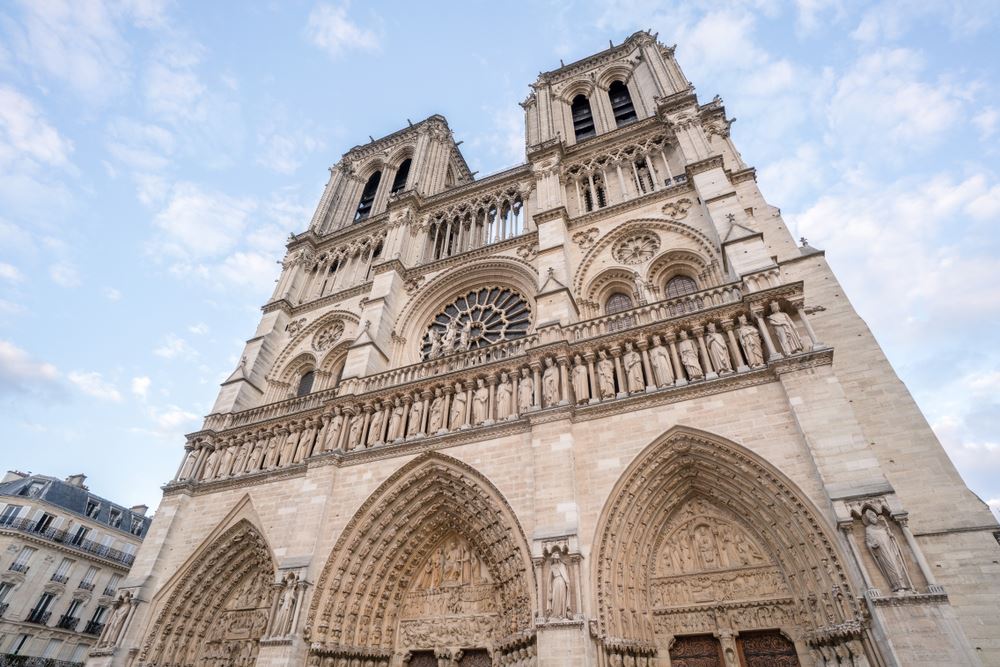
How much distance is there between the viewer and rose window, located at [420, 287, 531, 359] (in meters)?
12.2

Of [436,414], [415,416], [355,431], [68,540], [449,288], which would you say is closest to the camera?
[436,414]

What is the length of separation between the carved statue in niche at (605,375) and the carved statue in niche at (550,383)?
72 centimetres

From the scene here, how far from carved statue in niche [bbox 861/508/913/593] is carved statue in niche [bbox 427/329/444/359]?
28.4 ft

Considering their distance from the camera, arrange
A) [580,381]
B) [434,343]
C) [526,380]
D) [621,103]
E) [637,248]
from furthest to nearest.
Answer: [621,103] → [434,343] → [637,248] → [526,380] → [580,381]

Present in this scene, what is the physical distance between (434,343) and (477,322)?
119cm

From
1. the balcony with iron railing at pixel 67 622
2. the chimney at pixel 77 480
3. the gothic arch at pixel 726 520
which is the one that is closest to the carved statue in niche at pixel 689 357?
the gothic arch at pixel 726 520

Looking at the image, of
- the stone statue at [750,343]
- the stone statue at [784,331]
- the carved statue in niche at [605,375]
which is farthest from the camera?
the carved statue in niche at [605,375]

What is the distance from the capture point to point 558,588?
6.58m

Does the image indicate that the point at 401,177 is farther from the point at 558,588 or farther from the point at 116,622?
the point at 558,588

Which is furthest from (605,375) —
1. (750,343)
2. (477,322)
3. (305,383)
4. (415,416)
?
(305,383)

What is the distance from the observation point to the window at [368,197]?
19531 millimetres

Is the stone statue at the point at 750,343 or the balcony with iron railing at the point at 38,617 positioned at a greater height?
the stone statue at the point at 750,343

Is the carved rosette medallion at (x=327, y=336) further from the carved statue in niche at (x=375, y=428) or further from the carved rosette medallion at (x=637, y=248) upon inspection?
the carved rosette medallion at (x=637, y=248)

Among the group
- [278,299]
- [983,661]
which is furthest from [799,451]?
[278,299]
